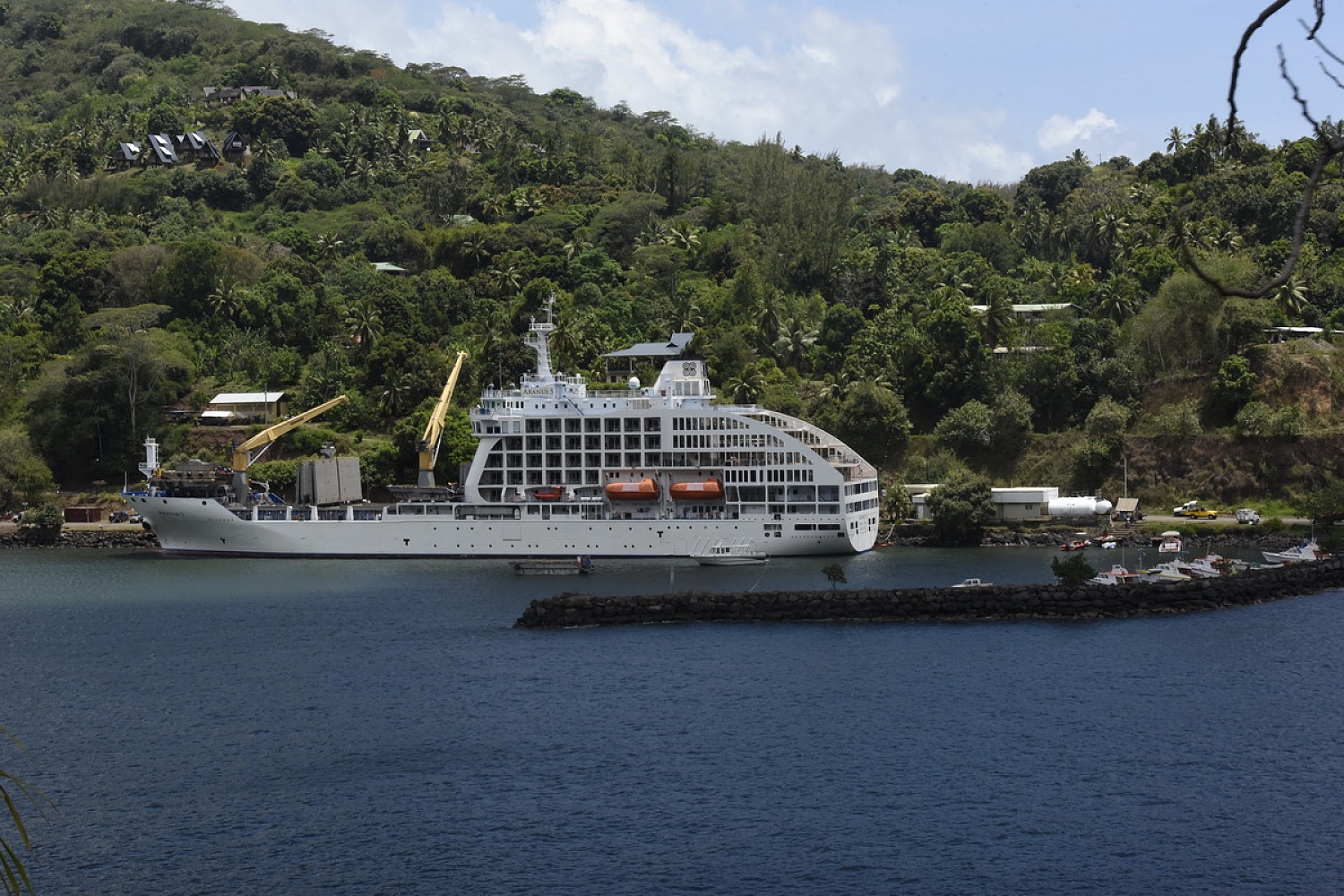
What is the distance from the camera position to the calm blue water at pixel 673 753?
26422 millimetres

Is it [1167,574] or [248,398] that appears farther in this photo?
[248,398]

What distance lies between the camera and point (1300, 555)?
5638cm

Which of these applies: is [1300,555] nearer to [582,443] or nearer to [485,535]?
[582,443]

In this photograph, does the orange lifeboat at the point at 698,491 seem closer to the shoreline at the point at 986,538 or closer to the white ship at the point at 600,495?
the white ship at the point at 600,495

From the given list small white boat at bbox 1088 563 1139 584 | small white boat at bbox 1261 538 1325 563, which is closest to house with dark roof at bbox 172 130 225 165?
small white boat at bbox 1088 563 1139 584

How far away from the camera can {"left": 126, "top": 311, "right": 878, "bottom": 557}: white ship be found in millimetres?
65188

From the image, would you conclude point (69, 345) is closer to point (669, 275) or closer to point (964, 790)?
point (669, 275)

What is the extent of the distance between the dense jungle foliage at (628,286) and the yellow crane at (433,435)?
64.5 inches

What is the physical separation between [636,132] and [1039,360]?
93239 millimetres

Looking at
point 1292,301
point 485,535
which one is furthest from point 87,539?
point 1292,301

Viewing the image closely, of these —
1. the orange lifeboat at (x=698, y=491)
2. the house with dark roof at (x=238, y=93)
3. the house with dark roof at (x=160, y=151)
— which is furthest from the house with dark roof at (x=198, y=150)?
the orange lifeboat at (x=698, y=491)

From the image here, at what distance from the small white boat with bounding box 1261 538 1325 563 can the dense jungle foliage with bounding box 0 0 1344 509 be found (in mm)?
15825

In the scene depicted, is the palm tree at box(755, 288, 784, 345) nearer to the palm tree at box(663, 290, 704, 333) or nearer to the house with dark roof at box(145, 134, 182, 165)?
the palm tree at box(663, 290, 704, 333)

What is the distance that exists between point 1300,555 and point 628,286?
54.8 meters
